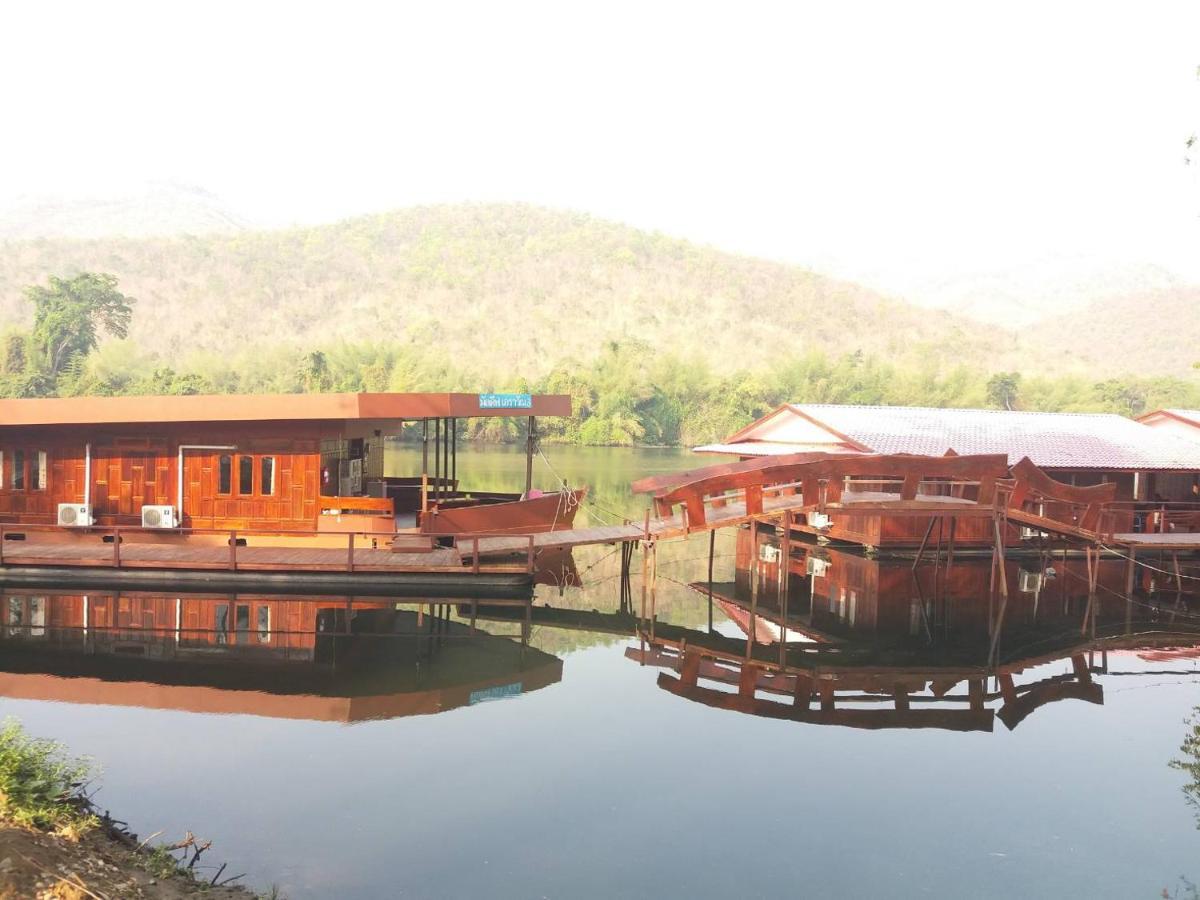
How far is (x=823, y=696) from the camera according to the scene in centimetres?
1438

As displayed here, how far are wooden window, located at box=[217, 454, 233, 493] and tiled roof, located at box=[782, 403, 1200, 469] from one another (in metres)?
15.2

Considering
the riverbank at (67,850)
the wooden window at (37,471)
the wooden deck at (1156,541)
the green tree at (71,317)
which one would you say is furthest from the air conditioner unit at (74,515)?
the green tree at (71,317)

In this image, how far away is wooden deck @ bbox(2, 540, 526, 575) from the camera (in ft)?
62.0

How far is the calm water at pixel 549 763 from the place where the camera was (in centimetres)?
920

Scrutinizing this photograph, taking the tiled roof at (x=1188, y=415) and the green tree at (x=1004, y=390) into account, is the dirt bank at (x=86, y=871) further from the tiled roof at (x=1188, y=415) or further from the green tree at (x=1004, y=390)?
the green tree at (x=1004, y=390)

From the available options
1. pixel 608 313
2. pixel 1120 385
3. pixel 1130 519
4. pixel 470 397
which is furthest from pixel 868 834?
pixel 608 313

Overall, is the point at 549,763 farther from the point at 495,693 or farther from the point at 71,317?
the point at 71,317

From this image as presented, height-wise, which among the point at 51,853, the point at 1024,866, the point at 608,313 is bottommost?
the point at 1024,866

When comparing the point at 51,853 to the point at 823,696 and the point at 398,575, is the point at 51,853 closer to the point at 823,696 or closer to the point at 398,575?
the point at 823,696

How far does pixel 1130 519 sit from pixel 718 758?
1886cm

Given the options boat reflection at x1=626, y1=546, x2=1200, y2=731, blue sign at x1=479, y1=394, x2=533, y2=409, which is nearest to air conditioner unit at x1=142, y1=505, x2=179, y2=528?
blue sign at x1=479, y1=394, x2=533, y2=409

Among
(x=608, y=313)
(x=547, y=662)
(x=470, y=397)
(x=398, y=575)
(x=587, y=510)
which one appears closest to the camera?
(x=547, y=662)

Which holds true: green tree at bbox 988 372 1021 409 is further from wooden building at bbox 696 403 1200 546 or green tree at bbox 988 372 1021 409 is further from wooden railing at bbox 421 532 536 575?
wooden railing at bbox 421 532 536 575

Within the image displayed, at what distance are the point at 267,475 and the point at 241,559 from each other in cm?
249
